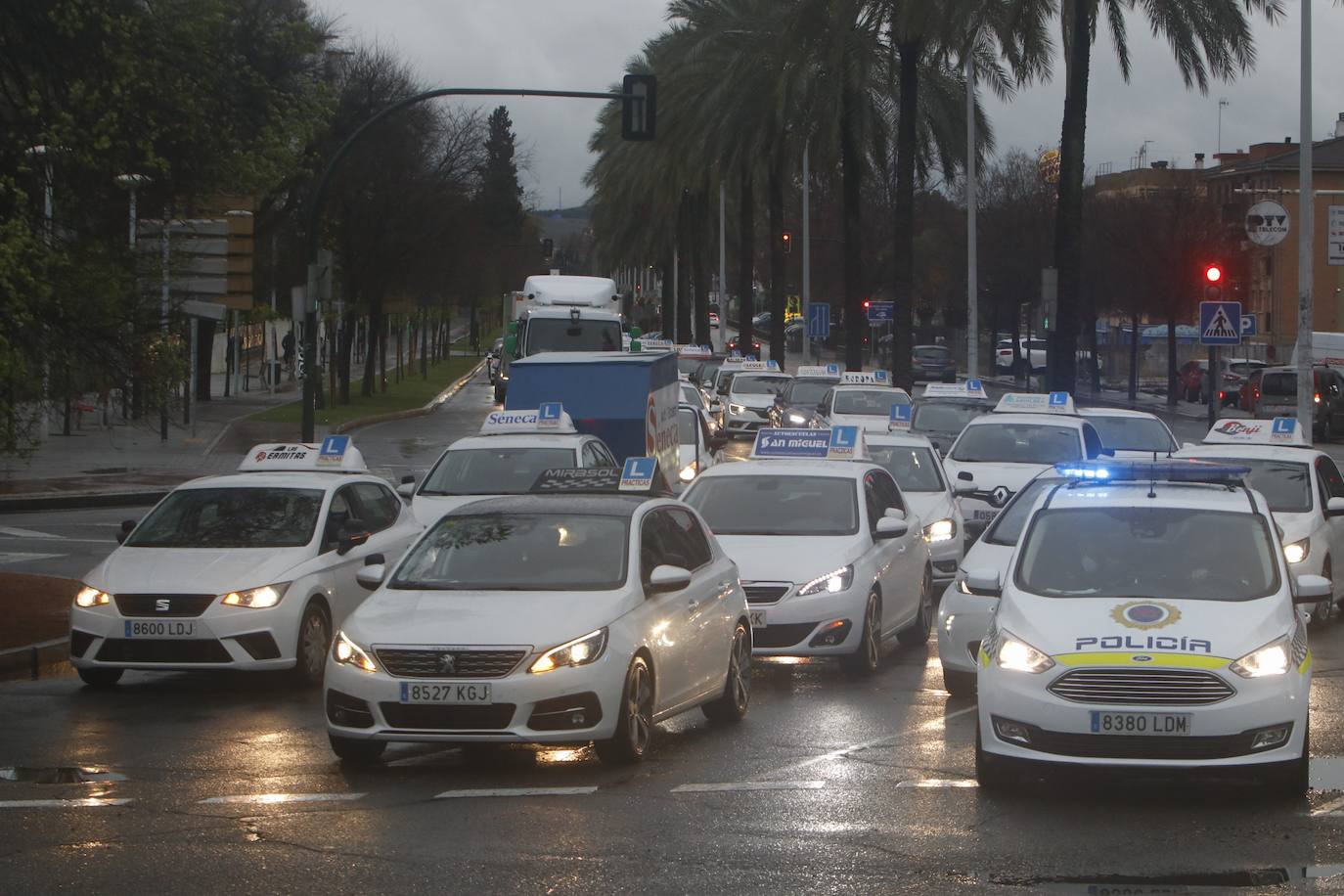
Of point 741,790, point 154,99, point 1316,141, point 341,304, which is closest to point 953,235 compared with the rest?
point 1316,141

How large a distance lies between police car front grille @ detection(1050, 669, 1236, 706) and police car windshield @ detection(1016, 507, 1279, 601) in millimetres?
862

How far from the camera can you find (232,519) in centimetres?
1411

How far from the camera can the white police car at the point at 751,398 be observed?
45562 millimetres

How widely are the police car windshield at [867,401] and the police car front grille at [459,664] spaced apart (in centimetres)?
2412

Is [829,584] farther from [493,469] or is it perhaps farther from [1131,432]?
[1131,432]

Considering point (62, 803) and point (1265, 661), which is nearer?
point (1265, 661)

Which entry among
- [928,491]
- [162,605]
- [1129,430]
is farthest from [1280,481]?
[162,605]

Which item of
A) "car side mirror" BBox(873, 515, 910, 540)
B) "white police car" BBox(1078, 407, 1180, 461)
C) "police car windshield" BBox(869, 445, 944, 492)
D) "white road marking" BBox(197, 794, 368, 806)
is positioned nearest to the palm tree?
"white police car" BBox(1078, 407, 1180, 461)

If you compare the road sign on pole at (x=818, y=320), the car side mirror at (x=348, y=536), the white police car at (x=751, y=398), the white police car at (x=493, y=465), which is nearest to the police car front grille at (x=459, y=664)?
the car side mirror at (x=348, y=536)

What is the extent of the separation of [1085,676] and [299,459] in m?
8.52

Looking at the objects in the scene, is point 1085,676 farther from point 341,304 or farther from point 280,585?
point 341,304

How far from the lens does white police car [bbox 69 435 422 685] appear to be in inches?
503

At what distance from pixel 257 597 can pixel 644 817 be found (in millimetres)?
5103

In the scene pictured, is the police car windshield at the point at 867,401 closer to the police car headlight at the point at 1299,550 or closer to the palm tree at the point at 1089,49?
the palm tree at the point at 1089,49
